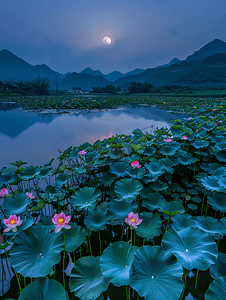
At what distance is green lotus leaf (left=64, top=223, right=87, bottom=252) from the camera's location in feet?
2.78

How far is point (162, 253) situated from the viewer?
2.21 feet

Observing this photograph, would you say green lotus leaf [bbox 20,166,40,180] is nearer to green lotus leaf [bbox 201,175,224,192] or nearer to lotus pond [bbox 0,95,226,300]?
lotus pond [bbox 0,95,226,300]

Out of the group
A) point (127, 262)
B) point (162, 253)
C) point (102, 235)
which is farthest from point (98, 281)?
point (102, 235)

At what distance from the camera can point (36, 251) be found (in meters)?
0.78

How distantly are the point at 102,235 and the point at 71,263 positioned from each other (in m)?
0.30

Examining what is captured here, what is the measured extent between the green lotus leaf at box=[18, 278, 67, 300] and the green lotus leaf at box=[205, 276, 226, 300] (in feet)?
1.72

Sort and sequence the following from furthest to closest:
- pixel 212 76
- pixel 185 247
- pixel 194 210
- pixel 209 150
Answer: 1. pixel 212 76
2. pixel 209 150
3. pixel 194 210
4. pixel 185 247

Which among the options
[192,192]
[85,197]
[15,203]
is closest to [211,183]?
[192,192]

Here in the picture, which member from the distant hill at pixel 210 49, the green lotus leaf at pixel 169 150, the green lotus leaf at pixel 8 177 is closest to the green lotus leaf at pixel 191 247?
the green lotus leaf at pixel 169 150

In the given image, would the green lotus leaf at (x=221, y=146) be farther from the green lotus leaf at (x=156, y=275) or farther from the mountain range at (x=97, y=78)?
the mountain range at (x=97, y=78)

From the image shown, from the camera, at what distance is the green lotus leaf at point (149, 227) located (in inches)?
38.2

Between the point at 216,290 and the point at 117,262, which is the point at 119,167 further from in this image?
the point at 216,290

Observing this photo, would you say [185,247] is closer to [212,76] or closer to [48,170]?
[48,170]

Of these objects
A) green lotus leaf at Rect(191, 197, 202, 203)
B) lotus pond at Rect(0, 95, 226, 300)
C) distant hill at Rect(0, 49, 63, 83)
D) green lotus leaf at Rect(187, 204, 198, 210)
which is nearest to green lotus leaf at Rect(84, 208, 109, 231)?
lotus pond at Rect(0, 95, 226, 300)
